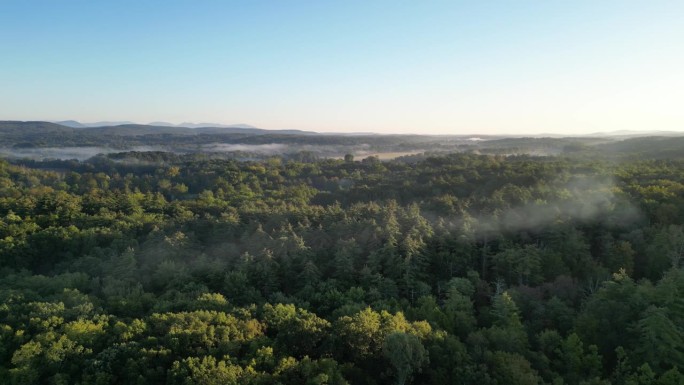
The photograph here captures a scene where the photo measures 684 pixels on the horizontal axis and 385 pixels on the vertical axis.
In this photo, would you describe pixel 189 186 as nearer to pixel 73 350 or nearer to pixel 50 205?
pixel 50 205

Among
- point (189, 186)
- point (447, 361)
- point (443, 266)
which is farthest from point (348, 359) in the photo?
point (189, 186)

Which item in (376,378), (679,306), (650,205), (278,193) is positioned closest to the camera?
(376,378)

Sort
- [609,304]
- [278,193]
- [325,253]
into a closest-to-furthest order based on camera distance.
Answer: [609,304] < [325,253] < [278,193]

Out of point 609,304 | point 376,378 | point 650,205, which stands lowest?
point 376,378

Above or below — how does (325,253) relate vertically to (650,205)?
below

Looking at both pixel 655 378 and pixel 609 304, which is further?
pixel 609 304

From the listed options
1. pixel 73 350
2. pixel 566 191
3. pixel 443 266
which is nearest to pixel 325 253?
pixel 443 266
